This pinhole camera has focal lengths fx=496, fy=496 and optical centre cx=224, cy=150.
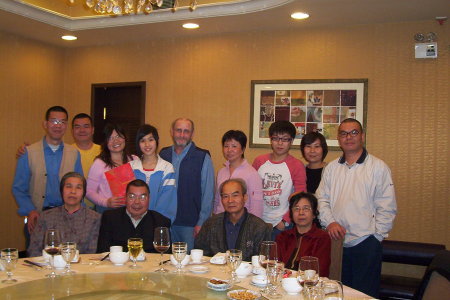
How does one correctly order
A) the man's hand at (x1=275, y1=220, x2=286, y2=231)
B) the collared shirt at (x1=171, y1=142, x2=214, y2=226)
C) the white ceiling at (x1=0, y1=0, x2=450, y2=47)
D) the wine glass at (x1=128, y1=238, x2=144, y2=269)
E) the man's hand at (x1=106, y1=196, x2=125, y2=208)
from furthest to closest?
the white ceiling at (x1=0, y1=0, x2=450, y2=47)
the collared shirt at (x1=171, y1=142, x2=214, y2=226)
the man's hand at (x1=275, y1=220, x2=286, y2=231)
the man's hand at (x1=106, y1=196, x2=125, y2=208)
the wine glass at (x1=128, y1=238, x2=144, y2=269)

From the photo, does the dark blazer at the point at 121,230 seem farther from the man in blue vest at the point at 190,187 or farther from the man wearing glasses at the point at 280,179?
the man wearing glasses at the point at 280,179

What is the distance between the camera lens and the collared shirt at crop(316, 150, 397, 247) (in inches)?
130

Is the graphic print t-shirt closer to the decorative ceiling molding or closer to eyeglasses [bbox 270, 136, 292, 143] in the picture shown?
eyeglasses [bbox 270, 136, 292, 143]

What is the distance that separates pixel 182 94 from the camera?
5.98m

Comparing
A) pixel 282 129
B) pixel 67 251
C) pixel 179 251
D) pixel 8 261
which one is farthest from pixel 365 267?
pixel 8 261

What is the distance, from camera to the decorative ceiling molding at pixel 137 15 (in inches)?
185

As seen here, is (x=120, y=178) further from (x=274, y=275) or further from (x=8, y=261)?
(x=274, y=275)

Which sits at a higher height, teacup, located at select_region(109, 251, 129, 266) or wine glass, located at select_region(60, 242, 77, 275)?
wine glass, located at select_region(60, 242, 77, 275)

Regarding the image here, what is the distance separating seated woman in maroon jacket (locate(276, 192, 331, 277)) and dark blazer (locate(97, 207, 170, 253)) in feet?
2.72

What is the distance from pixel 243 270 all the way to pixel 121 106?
14.8ft

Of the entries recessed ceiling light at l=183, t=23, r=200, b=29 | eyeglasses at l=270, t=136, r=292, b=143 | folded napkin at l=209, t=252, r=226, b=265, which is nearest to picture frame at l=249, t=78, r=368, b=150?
recessed ceiling light at l=183, t=23, r=200, b=29

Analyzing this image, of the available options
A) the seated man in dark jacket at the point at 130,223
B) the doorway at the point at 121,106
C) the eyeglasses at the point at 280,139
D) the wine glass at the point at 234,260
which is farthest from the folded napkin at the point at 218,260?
the doorway at the point at 121,106

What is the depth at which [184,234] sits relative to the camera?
12.7 ft

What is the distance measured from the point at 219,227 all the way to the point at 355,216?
0.92m
